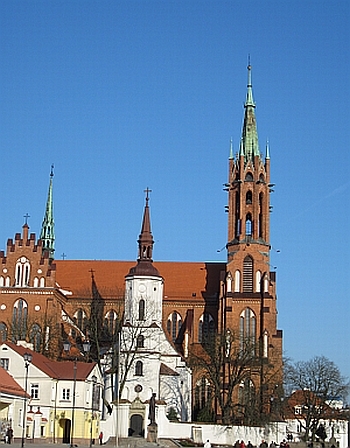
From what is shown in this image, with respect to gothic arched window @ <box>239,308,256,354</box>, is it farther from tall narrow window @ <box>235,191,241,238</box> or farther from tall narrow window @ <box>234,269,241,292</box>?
tall narrow window @ <box>235,191,241,238</box>

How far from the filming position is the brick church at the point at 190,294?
9138 cm

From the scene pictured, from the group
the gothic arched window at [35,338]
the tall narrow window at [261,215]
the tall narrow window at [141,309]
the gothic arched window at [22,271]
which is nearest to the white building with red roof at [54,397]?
the gothic arched window at [35,338]

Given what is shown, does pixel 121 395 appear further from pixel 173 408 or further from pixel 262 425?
pixel 262 425

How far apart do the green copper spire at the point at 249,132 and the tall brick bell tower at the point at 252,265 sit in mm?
117

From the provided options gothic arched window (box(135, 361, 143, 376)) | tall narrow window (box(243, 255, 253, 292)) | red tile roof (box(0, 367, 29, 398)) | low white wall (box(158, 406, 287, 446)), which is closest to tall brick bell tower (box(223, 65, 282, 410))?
tall narrow window (box(243, 255, 253, 292))

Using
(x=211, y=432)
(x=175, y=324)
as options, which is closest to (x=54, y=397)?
(x=211, y=432)

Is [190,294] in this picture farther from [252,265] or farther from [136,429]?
[136,429]

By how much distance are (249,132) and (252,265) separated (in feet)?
54.1

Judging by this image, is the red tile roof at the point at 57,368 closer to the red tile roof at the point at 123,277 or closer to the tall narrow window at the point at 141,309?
the tall narrow window at the point at 141,309

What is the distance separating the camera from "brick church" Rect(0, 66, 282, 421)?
91375 millimetres

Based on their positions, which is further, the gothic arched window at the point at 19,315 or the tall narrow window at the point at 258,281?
the tall narrow window at the point at 258,281

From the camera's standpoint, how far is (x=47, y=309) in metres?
92.4

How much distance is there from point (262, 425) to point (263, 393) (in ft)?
18.5

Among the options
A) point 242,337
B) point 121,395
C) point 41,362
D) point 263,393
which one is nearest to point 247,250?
point 242,337
